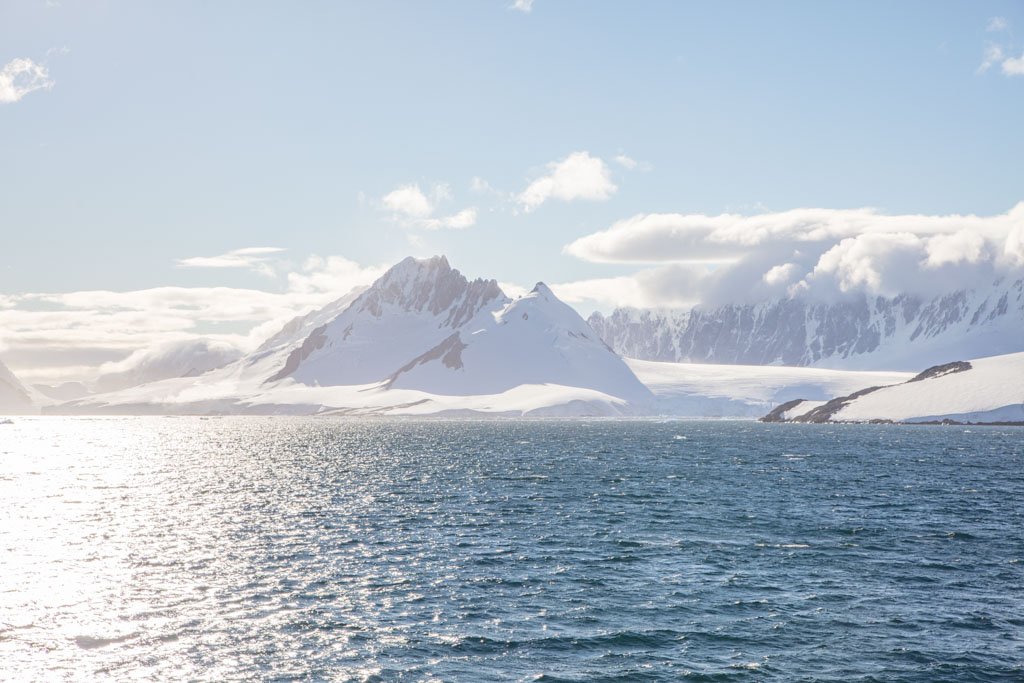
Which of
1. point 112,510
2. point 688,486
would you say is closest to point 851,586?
point 688,486

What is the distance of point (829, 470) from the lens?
11919cm

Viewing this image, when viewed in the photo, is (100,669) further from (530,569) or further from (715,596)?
(715,596)

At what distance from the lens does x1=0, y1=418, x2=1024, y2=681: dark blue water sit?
120 ft

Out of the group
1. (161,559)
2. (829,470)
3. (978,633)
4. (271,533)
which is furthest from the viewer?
(829,470)

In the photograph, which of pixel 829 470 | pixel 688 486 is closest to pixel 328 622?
pixel 688 486

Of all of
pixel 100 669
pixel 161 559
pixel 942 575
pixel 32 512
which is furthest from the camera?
pixel 32 512

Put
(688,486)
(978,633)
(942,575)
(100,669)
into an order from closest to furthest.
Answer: (100,669) → (978,633) → (942,575) → (688,486)

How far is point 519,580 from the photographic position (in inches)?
2020

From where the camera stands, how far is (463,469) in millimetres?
125250

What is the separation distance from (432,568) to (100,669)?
22574mm

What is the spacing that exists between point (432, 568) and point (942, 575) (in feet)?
99.9

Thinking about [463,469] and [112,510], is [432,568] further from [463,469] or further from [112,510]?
[463,469]

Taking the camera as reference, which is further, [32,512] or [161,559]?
[32,512]

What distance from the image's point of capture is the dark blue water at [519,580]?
36.6m
